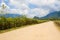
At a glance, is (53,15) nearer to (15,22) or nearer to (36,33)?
(36,33)

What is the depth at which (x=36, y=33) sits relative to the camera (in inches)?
77.5

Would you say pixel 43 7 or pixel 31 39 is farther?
pixel 43 7

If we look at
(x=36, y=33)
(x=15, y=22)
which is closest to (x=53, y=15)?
(x=36, y=33)

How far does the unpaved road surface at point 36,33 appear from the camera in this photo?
1.91 metres

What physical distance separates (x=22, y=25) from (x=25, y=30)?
0.27 feet

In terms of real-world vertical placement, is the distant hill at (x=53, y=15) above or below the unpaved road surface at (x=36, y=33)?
above

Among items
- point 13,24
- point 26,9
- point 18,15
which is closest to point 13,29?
point 13,24

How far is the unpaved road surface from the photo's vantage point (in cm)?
191

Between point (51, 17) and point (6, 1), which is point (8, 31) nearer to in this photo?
point (6, 1)

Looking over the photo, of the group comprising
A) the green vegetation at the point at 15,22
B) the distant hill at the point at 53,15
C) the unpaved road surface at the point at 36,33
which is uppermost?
the distant hill at the point at 53,15

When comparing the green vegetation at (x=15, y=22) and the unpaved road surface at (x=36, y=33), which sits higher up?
the green vegetation at (x=15, y=22)

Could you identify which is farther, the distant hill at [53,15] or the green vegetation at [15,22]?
the distant hill at [53,15]

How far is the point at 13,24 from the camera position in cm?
196

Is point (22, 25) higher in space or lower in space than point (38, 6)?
lower
